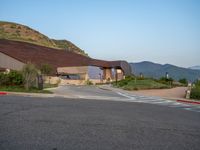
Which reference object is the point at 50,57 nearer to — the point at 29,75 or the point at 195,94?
the point at 29,75

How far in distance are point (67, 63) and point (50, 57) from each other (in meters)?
5.49

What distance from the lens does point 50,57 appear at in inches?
3012

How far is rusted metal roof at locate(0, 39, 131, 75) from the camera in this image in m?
69.5

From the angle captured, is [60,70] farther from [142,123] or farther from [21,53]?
[142,123]

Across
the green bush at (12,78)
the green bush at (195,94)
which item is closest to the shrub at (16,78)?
the green bush at (12,78)

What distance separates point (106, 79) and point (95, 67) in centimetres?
504

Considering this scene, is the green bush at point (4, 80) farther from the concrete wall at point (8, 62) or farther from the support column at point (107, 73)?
the support column at point (107, 73)

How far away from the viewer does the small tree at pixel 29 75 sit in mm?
23719

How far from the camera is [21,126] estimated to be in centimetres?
764

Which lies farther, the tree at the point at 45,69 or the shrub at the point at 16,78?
the tree at the point at 45,69

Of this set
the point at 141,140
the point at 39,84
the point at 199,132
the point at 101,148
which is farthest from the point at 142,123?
the point at 39,84

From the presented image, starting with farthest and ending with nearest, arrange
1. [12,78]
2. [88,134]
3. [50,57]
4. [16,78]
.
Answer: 1. [50,57]
2. [12,78]
3. [16,78]
4. [88,134]

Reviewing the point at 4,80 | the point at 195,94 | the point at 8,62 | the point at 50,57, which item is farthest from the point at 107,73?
the point at 195,94

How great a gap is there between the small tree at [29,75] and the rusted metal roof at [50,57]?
4456cm
